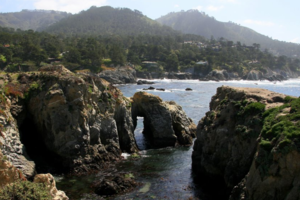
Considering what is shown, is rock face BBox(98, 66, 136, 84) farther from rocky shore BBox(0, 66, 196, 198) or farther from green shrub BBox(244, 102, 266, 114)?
green shrub BBox(244, 102, 266, 114)

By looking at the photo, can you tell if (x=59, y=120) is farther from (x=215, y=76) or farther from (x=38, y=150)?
(x=215, y=76)

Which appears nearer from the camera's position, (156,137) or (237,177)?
(237,177)

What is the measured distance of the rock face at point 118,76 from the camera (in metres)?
119

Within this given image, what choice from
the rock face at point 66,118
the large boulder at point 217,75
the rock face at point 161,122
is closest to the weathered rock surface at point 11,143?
the rock face at point 66,118

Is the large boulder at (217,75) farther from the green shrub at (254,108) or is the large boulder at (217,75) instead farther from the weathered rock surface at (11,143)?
the weathered rock surface at (11,143)

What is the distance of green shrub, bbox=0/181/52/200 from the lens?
12.9 m

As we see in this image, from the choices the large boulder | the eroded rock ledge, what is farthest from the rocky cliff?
the large boulder

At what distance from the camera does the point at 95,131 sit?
27078mm

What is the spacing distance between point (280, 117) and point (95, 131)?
55.8ft

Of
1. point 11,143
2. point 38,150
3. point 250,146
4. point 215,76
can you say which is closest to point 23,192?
point 11,143

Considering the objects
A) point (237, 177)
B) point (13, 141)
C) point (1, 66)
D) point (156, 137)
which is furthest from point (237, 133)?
point (1, 66)

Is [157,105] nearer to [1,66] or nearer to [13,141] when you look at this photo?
[13,141]

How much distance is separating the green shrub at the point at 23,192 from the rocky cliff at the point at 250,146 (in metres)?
11.5

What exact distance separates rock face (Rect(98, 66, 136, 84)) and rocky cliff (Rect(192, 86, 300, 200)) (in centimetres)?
9342
